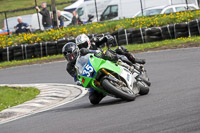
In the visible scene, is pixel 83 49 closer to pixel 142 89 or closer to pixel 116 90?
pixel 116 90

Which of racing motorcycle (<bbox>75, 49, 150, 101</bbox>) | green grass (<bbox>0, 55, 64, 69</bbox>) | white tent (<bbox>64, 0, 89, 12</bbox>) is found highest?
white tent (<bbox>64, 0, 89, 12</bbox>)

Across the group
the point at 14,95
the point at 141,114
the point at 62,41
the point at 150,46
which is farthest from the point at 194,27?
the point at 141,114

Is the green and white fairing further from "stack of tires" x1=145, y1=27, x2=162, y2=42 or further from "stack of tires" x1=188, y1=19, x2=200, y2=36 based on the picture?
"stack of tires" x1=145, y1=27, x2=162, y2=42

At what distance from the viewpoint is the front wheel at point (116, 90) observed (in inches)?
310

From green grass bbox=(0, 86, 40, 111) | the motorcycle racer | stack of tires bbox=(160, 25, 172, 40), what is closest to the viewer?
the motorcycle racer

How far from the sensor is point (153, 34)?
67.2 feet

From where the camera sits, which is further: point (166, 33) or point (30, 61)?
point (30, 61)

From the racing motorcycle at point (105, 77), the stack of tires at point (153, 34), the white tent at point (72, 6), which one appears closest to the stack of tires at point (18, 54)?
the stack of tires at point (153, 34)

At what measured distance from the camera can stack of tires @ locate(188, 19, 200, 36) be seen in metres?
19.4

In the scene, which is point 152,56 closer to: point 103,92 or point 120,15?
point 103,92

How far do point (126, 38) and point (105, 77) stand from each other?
42.7 feet

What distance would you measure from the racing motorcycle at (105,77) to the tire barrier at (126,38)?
10.9m

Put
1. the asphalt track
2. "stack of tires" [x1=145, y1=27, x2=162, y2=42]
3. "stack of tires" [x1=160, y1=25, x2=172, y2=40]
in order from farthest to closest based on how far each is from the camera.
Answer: "stack of tires" [x1=145, y1=27, x2=162, y2=42] < "stack of tires" [x1=160, y1=25, x2=172, y2=40] < the asphalt track

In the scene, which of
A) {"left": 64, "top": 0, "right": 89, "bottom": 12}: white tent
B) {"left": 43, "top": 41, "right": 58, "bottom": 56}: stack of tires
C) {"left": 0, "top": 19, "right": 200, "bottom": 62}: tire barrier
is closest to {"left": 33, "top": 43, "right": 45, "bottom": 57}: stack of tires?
{"left": 0, "top": 19, "right": 200, "bottom": 62}: tire barrier
